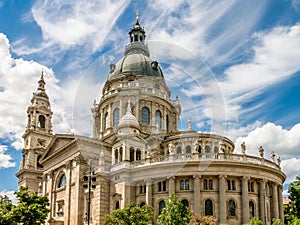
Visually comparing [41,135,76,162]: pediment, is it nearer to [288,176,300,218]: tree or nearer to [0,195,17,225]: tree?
[0,195,17,225]: tree

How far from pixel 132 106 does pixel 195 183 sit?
81.8 ft

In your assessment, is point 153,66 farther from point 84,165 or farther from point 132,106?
point 84,165

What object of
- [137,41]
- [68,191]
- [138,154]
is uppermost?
[137,41]

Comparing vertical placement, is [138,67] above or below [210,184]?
above

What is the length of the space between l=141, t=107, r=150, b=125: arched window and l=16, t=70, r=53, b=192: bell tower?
98.3 feet

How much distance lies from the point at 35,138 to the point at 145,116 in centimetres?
3156

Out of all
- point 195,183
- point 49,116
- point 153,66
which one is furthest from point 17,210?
point 49,116

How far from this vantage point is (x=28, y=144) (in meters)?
88.7

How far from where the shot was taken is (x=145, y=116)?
71.5m

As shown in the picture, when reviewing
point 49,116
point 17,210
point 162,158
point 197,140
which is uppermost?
point 49,116

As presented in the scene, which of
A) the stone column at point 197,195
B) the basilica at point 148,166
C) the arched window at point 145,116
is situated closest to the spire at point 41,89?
the basilica at point 148,166

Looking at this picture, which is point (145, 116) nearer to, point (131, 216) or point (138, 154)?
point (138, 154)

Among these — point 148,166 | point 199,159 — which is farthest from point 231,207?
point 148,166

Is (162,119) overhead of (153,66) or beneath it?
beneath
